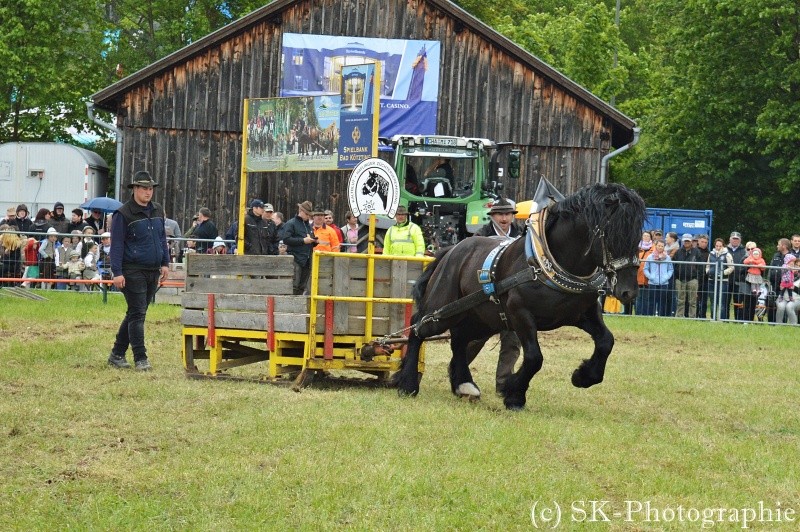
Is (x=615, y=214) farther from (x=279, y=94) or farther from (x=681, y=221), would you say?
(x=681, y=221)

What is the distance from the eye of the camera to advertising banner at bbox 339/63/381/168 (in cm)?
1266

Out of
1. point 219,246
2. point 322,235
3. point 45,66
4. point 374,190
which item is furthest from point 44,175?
point 374,190

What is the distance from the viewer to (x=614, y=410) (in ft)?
36.3

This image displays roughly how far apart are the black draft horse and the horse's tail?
0.11m

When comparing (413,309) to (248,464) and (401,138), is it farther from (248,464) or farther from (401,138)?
(401,138)

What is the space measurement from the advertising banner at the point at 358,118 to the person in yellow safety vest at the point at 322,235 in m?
5.72

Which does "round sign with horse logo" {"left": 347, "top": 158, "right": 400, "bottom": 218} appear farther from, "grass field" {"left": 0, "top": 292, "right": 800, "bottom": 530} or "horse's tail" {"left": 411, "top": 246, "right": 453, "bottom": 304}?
"grass field" {"left": 0, "top": 292, "right": 800, "bottom": 530}

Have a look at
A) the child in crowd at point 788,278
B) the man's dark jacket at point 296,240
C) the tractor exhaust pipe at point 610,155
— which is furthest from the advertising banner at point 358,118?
the tractor exhaust pipe at point 610,155

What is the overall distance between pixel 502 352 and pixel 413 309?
1.00 metres

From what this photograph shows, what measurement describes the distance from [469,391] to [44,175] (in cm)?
2566

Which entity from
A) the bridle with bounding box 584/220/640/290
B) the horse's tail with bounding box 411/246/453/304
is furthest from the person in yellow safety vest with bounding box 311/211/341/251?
the bridle with bounding box 584/220/640/290

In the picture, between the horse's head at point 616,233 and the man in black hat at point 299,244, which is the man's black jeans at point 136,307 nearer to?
the man in black hat at point 299,244

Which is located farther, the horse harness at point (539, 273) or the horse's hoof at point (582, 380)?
the horse's hoof at point (582, 380)

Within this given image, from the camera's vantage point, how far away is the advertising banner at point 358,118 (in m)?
12.7
